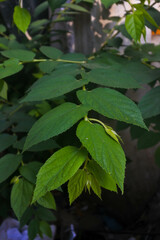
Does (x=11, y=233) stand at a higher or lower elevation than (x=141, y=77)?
lower

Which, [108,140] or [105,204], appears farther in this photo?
[105,204]

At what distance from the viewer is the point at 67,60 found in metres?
0.86

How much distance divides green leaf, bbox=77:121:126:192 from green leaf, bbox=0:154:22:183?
0.92 ft

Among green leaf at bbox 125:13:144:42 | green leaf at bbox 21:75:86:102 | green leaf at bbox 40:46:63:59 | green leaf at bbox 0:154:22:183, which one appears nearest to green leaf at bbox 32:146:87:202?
green leaf at bbox 21:75:86:102

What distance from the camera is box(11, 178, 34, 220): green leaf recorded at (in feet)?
2.21

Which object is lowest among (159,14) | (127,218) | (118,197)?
(127,218)

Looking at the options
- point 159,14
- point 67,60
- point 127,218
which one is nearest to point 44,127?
point 67,60

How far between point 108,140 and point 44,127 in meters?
0.12

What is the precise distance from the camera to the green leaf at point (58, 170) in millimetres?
465

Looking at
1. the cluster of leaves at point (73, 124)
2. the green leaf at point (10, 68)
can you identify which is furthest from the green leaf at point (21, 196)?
the green leaf at point (10, 68)

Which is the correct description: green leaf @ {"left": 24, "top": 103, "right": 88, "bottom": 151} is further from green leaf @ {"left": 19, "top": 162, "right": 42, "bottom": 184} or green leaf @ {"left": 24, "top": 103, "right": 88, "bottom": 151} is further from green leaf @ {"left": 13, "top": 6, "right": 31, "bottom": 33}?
green leaf @ {"left": 13, "top": 6, "right": 31, "bottom": 33}

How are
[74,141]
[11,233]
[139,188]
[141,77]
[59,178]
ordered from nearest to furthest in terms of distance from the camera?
[59,178], [74,141], [141,77], [11,233], [139,188]

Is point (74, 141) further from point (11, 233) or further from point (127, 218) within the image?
point (127, 218)

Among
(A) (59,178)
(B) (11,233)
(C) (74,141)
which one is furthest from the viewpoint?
(B) (11,233)
